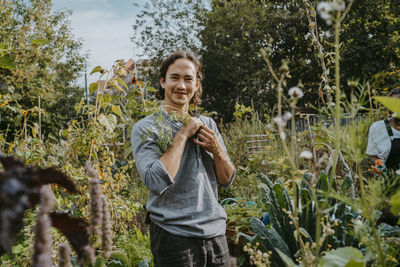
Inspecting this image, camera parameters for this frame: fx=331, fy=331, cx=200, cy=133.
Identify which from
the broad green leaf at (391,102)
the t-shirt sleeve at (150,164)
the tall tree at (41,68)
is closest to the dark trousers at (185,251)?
the t-shirt sleeve at (150,164)

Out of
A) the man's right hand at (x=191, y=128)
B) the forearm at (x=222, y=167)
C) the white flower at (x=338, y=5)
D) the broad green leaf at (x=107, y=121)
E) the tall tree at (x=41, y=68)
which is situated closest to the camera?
the white flower at (x=338, y=5)

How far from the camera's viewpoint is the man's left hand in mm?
1587

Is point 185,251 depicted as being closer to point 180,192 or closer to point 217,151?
point 180,192

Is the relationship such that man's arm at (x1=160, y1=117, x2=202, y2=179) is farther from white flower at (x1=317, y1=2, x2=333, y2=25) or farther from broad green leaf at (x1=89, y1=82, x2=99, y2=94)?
broad green leaf at (x1=89, y1=82, x2=99, y2=94)

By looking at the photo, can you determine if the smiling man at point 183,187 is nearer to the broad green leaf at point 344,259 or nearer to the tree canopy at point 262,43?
the broad green leaf at point 344,259

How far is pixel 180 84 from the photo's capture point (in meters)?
1.73

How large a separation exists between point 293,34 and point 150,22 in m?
6.13

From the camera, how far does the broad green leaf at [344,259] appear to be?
0.52 meters

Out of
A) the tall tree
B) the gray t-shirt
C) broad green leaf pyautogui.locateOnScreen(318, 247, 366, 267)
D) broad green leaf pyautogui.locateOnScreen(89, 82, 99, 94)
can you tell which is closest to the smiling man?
the gray t-shirt

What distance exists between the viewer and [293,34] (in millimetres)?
13578

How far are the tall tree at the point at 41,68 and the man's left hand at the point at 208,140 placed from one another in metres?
9.01

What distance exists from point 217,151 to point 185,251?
487 mm

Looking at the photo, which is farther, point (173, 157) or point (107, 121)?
point (107, 121)

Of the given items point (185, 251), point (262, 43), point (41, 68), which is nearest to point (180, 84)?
point (185, 251)
